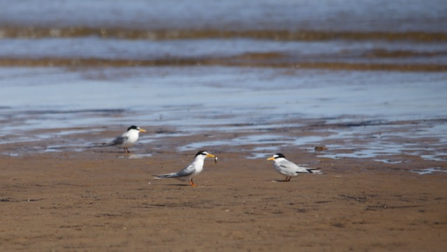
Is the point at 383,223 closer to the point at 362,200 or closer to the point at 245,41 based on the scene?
the point at 362,200

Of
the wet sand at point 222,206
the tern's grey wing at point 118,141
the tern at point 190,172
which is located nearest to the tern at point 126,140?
the tern's grey wing at point 118,141

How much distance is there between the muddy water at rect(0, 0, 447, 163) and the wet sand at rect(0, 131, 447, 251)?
1126mm

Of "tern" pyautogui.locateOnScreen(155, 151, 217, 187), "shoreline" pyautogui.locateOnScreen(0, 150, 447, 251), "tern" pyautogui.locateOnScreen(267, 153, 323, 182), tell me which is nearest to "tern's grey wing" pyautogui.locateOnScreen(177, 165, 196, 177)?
"tern" pyautogui.locateOnScreen(155, 151, 217, 187)

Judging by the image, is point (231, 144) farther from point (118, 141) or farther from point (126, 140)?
point (118, 141)

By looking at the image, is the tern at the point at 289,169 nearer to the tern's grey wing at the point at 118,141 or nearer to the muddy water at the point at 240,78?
the muddy water at the point at 240,78

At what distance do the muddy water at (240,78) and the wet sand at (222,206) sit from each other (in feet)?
3.69

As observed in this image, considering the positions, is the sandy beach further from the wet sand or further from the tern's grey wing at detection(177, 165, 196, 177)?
the tern's grey wing at detection(177, 165, 196, 177)

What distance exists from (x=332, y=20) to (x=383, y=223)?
94.2ft

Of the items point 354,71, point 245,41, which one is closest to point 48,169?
point 354,71

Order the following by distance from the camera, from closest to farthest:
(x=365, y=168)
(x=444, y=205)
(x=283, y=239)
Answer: (x=283, y=239), (x=444, y=205), (x=365, y=168)

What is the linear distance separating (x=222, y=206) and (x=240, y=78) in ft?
41.0

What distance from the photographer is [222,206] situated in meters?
8.52

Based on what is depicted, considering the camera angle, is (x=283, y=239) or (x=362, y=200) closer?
(x=283, y=239)

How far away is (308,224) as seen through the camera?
7.74 metres
